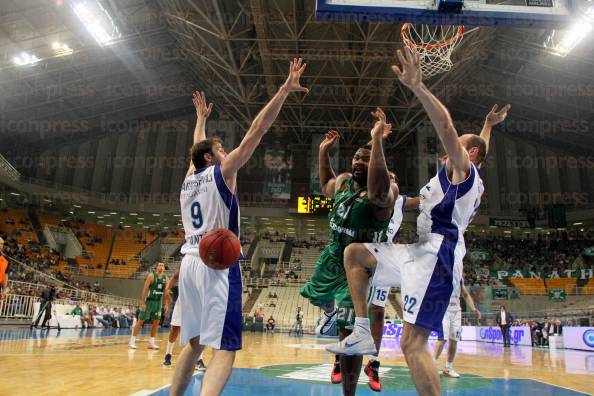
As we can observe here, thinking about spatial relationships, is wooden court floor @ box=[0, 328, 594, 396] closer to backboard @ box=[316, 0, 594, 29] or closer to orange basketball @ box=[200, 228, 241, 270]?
→ orange basketball @ box=[200, 228, 241, 270]

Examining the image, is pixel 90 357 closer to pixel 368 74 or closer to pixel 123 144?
pixel 368 74

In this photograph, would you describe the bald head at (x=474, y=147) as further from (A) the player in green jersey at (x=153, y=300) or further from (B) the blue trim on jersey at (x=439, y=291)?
(A) the player in green jersey at (x=153, y=300)

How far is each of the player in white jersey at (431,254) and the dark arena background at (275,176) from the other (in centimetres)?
5

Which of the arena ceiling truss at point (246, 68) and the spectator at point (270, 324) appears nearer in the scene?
the arena ceiling truss at point (246, 68)

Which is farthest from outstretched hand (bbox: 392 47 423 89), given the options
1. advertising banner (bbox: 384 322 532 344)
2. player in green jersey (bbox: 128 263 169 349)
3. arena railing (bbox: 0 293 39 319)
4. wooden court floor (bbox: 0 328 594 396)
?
advertising banner (bbox: 384 322 532 344)

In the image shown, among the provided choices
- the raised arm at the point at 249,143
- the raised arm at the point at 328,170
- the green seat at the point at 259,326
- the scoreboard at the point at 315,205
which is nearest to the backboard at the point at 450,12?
the raised arm at the point at 328,170

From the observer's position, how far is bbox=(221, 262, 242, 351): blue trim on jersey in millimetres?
3154

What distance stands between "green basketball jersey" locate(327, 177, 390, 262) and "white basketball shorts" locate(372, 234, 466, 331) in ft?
1.37

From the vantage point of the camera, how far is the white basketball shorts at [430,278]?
3312mm

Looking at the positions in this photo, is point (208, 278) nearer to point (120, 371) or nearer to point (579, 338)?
point (120, 371)

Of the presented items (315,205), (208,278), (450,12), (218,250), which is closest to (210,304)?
(208,278)

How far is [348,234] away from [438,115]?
133 cm

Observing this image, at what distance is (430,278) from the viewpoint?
341 centimetres

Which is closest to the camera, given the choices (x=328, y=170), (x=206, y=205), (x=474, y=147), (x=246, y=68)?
(x=206, y=205)
